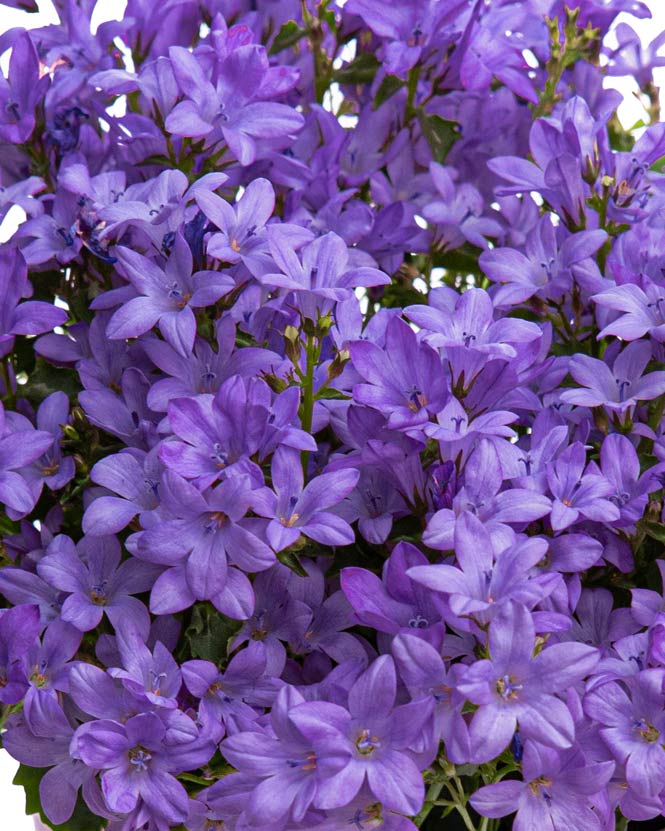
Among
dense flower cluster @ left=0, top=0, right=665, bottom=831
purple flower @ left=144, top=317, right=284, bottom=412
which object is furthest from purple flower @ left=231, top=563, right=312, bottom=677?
purple flower @ left=144, top=317, right=284, bottom=412

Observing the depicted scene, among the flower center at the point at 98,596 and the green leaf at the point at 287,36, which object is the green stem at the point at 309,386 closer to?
the flower center at the point at 98,596

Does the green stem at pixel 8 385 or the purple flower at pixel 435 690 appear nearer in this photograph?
the purple flower at pixel 435 690

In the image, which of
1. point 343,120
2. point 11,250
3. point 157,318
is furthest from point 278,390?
Answer: point 343,120

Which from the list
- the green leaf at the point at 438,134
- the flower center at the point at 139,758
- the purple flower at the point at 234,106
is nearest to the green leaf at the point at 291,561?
the flower center at the point at 139,758

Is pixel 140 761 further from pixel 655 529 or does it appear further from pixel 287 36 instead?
pixel 287 36

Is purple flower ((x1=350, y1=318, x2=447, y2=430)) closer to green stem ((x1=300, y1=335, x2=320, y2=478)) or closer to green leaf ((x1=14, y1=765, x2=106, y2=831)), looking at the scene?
green stem ((x1=300, y1=335, x2=320, y2=478))

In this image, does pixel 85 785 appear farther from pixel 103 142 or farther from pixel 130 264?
pixel 103 142
